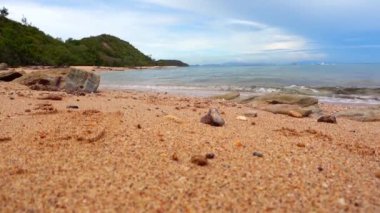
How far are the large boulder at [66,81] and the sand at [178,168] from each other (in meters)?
6.88

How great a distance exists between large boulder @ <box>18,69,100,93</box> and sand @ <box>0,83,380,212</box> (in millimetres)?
6875

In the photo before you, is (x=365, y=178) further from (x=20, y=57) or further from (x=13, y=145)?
(x=20, y=57)

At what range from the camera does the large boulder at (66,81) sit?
1305 centimetres

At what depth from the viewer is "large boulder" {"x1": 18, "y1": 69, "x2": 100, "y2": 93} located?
514 inches

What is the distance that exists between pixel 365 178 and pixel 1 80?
52.2 feet

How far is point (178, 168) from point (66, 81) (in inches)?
400

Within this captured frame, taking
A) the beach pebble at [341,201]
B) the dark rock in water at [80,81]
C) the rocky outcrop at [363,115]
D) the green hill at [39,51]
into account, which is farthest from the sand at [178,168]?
the green hill at [39,51]

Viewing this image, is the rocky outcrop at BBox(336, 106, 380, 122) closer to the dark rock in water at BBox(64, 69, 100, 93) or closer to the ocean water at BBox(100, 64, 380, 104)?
the ocean water at BBox(100, 64, 380, 104)

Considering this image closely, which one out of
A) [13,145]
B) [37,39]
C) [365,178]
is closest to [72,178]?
[13,145]

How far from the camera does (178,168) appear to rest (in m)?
3.79

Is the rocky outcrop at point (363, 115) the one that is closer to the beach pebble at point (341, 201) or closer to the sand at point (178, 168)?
the sand at point (178, 168)

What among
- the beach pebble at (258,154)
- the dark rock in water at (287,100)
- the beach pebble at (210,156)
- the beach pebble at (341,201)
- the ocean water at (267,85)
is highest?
the beach pebble at (210,156)

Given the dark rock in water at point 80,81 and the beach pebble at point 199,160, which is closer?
the beach pebble at point 199,160

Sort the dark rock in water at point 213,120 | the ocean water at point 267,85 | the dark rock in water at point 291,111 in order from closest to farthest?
the dark rock in water at point 213,120
the dark rock in water at point 291,111
the ocean water at point 267,85
